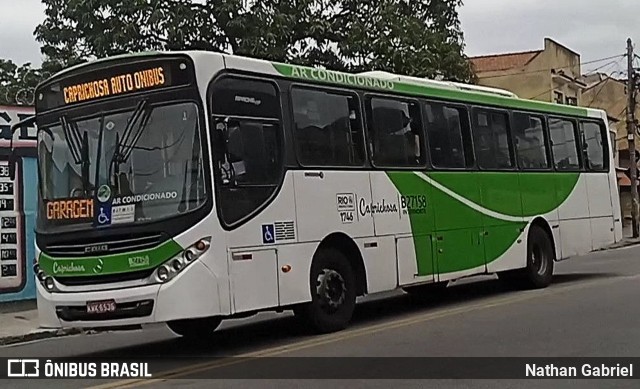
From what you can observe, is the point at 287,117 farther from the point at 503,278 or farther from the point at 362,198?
the point at 503,278

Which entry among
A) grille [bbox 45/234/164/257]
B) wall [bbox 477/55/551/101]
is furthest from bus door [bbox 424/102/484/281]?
wall [bbox 477/55/551/101]

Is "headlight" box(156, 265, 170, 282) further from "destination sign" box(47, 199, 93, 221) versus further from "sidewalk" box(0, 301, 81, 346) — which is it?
"sidewalk" box(0, 301, 81, 346)

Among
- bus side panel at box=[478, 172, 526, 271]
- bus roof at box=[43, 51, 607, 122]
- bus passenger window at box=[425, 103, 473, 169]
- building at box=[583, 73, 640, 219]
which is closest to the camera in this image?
bus roof at box=[43, 51, 607, 122]

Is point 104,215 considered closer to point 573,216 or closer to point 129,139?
point 129,139

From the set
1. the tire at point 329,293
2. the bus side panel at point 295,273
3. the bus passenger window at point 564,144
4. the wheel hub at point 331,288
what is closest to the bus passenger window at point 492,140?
the bus passenger window at point 564,144

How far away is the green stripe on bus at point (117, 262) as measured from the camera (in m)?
10.1

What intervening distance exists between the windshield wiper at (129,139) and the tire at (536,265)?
814 centimetres

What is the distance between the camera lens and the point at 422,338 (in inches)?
438

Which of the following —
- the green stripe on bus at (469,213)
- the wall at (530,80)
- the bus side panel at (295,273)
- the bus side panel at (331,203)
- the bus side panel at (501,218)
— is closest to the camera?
the bus side panel at (295,273)

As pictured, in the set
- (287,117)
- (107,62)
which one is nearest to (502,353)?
(287,117)

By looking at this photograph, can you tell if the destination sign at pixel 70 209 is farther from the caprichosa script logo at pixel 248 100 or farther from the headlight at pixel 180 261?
the caprichosa script logo at pixel 248 100

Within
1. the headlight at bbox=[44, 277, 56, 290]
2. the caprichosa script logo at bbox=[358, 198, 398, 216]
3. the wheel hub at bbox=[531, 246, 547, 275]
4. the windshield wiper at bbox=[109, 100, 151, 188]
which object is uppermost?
the windshield wiper at bbox=[109, 100, 151, 188]

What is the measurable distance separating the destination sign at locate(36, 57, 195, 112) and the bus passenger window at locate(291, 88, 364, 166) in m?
1.79

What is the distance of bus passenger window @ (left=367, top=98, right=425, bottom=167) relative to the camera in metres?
13.2
